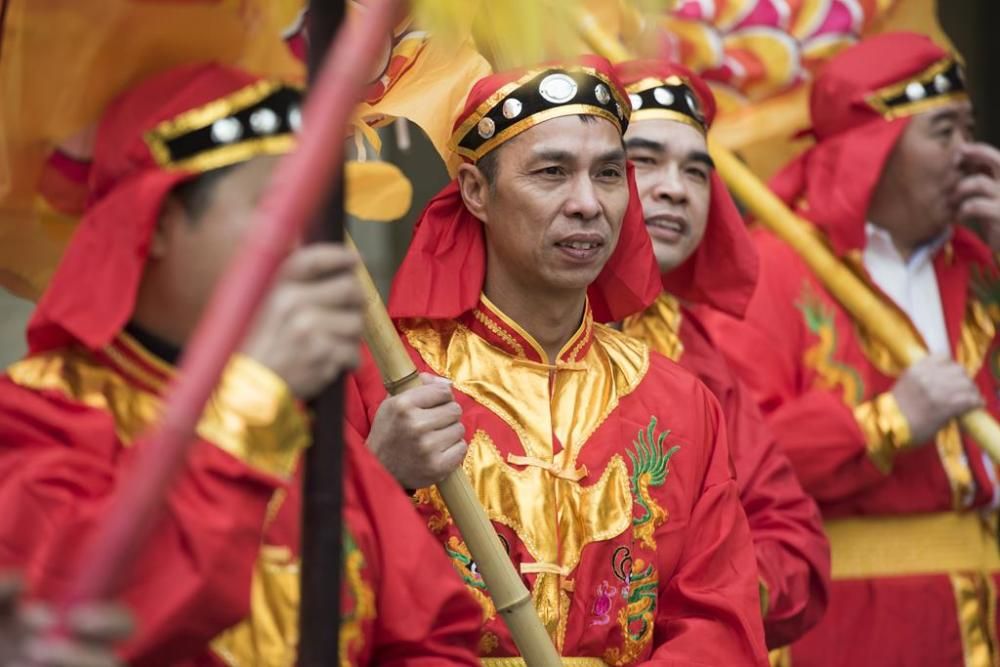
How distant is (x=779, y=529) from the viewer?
4.36 m


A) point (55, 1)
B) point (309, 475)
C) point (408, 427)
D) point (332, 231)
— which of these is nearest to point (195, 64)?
point (55, 1)

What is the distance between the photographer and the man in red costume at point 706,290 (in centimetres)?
437

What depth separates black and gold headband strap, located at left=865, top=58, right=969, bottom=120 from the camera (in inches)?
212

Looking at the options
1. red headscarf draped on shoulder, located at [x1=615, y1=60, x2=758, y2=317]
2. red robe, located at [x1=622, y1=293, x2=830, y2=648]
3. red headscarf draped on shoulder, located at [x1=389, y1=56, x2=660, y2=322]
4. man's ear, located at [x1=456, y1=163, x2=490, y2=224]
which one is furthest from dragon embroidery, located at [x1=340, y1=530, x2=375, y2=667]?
red headscarf draped on shoulder, located at [x1=615, y1=60, x2=758, y2=317]

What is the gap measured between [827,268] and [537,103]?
157 cm

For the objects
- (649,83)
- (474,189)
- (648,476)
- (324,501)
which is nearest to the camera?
(324,501)

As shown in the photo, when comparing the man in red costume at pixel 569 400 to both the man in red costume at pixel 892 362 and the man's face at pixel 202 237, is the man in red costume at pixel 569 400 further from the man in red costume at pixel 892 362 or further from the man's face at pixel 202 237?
the man in red costume at pixel 892 362

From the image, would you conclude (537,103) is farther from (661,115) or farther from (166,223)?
(166,223)

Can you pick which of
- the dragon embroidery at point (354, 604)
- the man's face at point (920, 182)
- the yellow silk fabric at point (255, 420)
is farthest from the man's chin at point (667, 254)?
the yellow silk fabric at point (255, 420)

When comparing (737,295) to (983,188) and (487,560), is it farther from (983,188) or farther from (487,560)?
(487,560)

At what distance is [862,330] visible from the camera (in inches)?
201

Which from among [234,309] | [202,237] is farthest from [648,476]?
[234,309]

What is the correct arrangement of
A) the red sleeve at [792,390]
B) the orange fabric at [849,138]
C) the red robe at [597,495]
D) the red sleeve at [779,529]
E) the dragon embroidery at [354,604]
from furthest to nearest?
the orange fabric at [849,138], the red sleeve at [792,390], the red sleeve at [779,529], the red robe at [597,495], the dragon embroidery at [354,604]

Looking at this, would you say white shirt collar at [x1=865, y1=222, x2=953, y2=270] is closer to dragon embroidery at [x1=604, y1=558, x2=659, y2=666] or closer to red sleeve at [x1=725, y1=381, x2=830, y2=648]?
red sleeve at [x1=725, y1=381, x2=830, y2=648]
